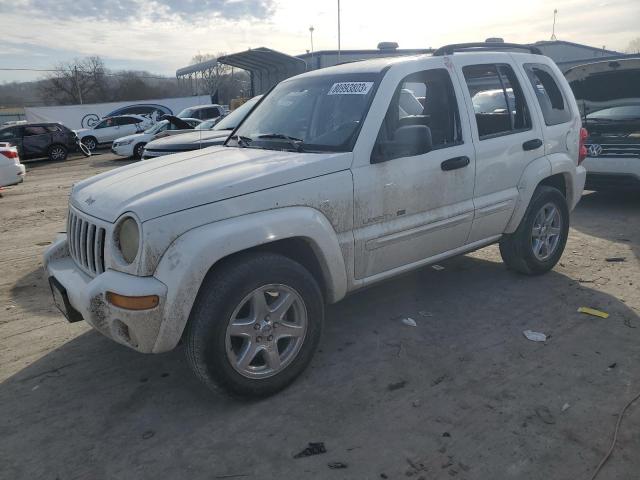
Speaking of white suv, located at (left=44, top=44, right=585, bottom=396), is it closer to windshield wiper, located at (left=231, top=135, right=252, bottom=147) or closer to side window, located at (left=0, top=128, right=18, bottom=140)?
windshield wiper, located at (left=231, top=135, right=252, bottom=147)

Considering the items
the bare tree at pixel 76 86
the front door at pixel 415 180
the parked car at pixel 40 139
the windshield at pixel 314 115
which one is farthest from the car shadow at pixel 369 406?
the bare tree at pixel 76 86

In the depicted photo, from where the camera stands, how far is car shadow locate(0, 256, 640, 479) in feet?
8.07

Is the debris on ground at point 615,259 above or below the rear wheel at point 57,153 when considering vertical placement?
below

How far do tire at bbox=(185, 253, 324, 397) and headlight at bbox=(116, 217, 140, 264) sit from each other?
0.40 meters

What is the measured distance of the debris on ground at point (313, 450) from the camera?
2.51 metres

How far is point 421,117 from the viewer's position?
12.0ft

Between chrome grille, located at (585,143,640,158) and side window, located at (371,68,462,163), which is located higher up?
side window, located at (371,68,462,163)

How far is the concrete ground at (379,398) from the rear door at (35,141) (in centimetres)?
1755

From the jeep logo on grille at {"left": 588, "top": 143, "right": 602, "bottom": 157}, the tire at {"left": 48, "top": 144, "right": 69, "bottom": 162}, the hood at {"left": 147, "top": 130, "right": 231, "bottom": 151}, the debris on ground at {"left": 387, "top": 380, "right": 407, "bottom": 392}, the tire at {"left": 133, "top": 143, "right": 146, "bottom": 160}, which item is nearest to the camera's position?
the debris on ground at {"left": 387, "top": 380, "right": 407, "bottom": 392}

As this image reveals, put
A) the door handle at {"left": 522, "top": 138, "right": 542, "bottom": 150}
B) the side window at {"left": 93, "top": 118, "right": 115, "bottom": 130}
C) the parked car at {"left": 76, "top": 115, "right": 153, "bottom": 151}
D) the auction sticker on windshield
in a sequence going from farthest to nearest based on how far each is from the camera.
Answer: the side window at {"left": 93, "top": 118, "right": 115, "bottom": 130}, the parked car at {"left": 76, "top": 115, "right": 153, "bottom": 151}, the door handle at {"left": 522, "top": 138, "right": 542, "bottom": 150}, the auction sticker on windshield

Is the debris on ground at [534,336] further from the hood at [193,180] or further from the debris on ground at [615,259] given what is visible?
the debris on ground at [615,259]

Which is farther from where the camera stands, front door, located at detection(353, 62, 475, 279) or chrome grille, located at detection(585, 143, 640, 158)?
chrome grille, located at detection(585, 143, 640, 158)

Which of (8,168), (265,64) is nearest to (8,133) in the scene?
(265,64)

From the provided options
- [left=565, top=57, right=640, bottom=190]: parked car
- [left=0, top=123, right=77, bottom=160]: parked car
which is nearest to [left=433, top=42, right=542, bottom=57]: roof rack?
[left=565, top=57, right=640, bottom=190]: parked car
